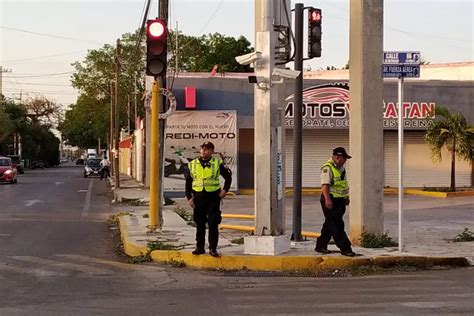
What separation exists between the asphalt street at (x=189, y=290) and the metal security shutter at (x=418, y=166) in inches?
798

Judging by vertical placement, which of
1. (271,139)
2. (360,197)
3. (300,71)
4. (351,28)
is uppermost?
(351,28)

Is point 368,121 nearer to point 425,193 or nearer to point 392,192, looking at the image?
point 425,193

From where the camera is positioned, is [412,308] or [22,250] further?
[22,250]

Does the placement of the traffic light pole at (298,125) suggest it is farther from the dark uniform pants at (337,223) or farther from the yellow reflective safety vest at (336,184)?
the yellow reflective safety vest at (336,184)

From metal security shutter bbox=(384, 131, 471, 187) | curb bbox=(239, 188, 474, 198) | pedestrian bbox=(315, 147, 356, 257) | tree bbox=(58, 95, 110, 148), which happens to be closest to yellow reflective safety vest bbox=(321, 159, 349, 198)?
pedestrian bbox=(315, 147, 356, 257)

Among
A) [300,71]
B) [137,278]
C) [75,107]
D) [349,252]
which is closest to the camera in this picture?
[137,278]

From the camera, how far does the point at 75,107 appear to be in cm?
7488

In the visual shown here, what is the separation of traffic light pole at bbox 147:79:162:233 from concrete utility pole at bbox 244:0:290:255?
366cm

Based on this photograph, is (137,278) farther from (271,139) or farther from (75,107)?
(75,107)

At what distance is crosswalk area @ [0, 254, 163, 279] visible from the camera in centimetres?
1043

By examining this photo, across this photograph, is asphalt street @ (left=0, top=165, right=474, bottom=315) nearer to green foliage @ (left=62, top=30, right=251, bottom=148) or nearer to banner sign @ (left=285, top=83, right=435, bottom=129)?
banner sign @ (left=285, top=83, right=435, bottom=129)

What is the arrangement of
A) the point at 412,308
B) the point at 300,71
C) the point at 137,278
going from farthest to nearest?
1. the point at 300,71
2. the point at 137,278
3. the point at 412,308

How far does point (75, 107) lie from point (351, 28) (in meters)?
65.3

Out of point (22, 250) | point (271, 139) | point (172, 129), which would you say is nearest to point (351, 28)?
point (271, 139)
